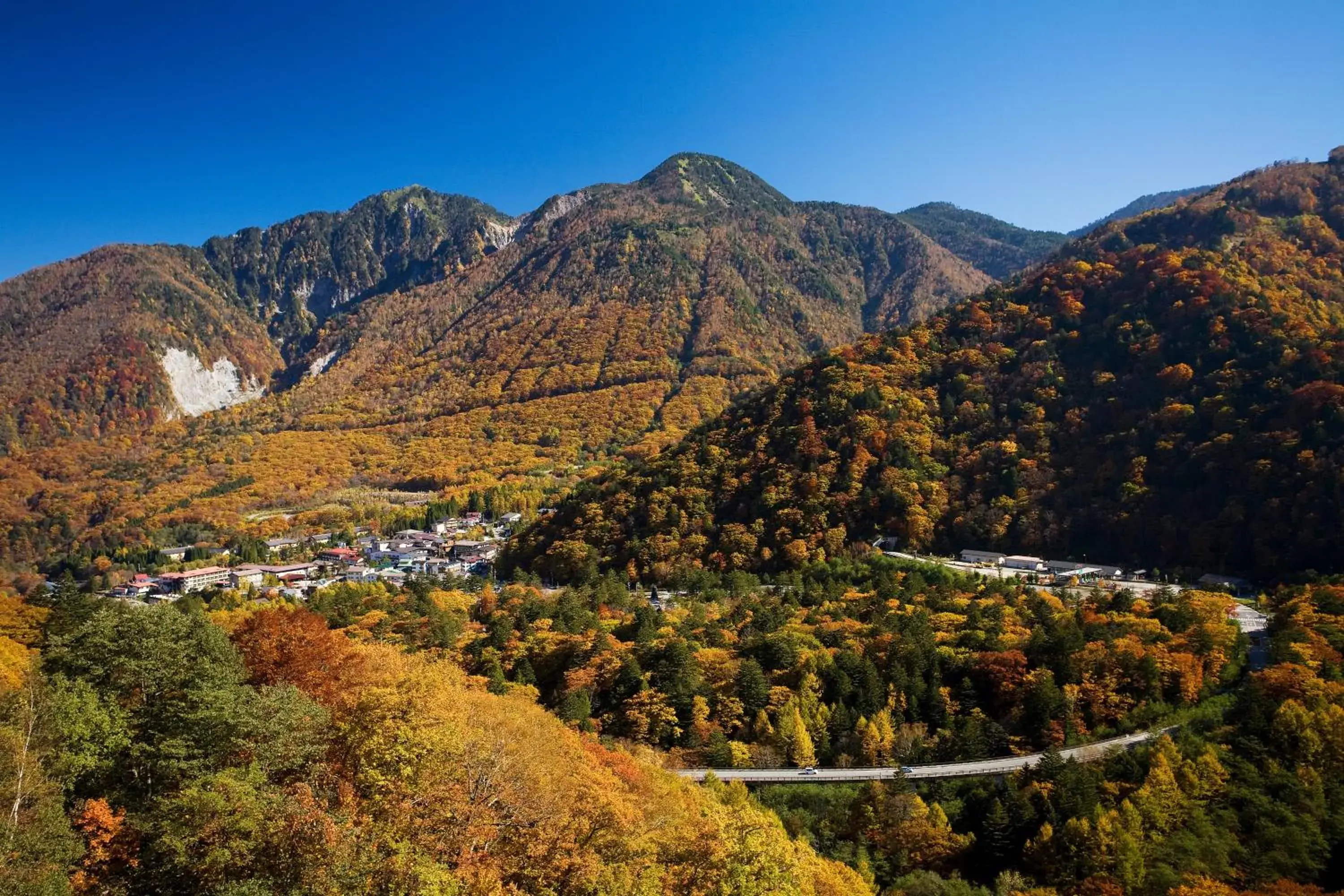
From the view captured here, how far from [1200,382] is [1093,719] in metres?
38.0

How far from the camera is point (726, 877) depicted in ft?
51.2

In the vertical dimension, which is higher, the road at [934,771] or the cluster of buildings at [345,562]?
the cluster of buildings at [345,562]

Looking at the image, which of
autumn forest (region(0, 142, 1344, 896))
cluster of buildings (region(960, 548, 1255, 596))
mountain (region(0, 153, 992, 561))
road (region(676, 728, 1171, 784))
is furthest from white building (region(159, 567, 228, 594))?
cluster of buildings (region(960, 548, 1255, 596))

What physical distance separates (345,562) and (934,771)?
69165mm

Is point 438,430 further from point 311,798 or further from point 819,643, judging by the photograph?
point 311,798

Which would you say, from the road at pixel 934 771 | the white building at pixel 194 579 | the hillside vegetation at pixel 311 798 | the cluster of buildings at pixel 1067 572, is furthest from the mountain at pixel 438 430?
the hillside vegetation at pixel 311 798

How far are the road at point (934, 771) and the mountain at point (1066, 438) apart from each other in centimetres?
2451

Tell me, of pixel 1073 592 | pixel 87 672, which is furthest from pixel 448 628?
pixel 1073 592

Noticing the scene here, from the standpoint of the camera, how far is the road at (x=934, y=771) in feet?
96.2

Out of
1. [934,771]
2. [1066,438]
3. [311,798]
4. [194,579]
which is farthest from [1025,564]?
[194,579]

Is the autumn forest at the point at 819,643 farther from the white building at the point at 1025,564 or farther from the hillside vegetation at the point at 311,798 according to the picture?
the white building at the point at 1025,564

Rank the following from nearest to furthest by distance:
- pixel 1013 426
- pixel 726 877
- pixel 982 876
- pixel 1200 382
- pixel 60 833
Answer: pixel 60 833 → pixel 726 877 → pixel 982 876 → pixel 1200 382 → pixel 1013 426

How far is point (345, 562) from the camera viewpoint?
269ft

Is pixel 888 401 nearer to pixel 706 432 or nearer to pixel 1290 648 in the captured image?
pixel 706 432
